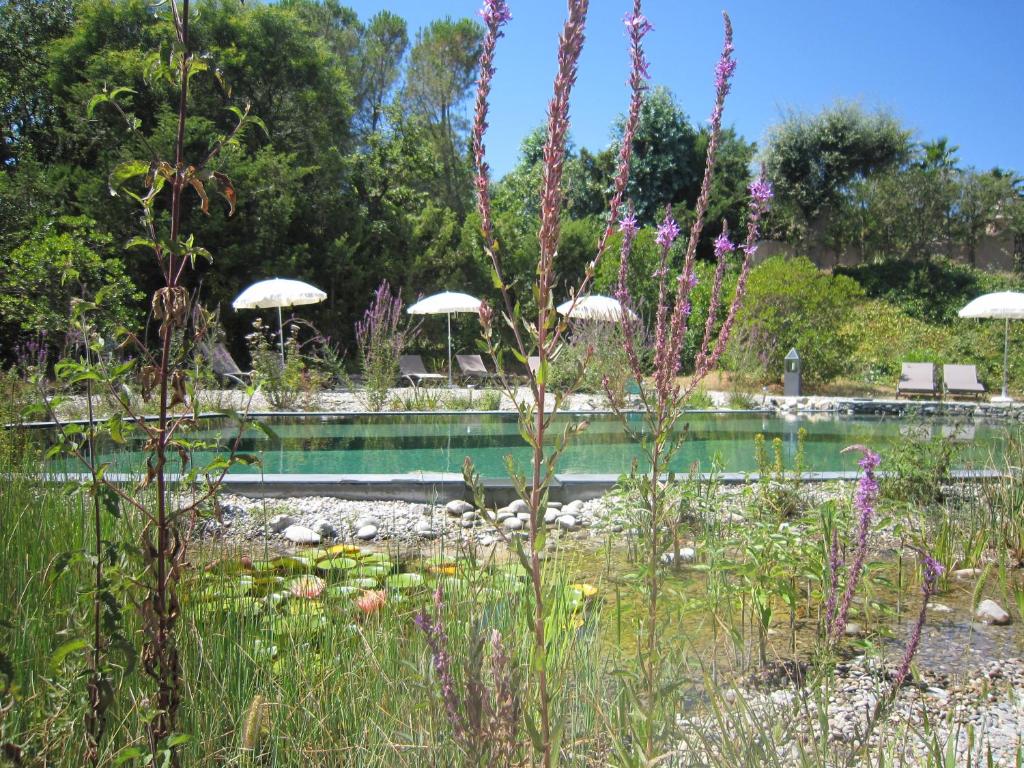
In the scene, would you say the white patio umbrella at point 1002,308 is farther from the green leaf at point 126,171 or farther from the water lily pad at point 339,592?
the green leaf at point 126,171

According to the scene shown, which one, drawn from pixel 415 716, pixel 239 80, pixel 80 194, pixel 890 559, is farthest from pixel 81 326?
pixel 239 80

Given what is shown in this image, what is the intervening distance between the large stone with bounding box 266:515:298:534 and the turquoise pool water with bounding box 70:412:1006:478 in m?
1.26

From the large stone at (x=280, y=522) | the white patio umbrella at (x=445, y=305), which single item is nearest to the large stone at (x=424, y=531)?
the large stone at (x=280, y=522)

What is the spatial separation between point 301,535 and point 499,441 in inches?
161

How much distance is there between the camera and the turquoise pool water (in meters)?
6.45

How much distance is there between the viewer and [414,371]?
48.8 feet

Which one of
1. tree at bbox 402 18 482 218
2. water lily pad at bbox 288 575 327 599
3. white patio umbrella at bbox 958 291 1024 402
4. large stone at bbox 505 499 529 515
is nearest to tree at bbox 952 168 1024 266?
white patio umbrella at bbox 958 291 1024 402

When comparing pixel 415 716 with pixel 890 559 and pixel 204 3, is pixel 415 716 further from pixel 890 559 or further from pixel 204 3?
pixel 204 3

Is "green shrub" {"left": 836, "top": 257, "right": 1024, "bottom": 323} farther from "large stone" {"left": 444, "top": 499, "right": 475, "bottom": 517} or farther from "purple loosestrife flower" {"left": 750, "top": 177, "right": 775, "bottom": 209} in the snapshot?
"purple loosestrife flower" {"left": 750, "top": 177, "right": 775, "bottom": 209}

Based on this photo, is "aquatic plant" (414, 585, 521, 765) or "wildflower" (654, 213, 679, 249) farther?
"wildflower" (654, 213, 679, 249)

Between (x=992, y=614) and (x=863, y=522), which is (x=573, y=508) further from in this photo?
(x=863, y=522)

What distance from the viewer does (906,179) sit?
2230cm

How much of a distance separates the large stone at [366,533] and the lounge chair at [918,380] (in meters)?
11.8

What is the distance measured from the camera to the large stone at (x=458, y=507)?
4.53 metres
